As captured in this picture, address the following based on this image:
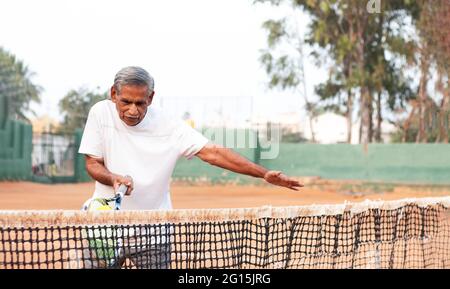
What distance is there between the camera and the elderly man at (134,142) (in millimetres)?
2990

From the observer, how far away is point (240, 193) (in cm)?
2662

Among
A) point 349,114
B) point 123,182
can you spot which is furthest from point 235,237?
point 349,114

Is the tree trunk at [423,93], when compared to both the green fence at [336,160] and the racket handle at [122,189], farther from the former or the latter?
the racket handle at [122,189]

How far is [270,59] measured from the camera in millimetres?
37594

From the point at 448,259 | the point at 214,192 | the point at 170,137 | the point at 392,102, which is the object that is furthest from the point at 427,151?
the point at 170,137

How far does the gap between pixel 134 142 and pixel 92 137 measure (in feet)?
0.53

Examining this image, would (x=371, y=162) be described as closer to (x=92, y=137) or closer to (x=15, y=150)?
(x=15, y=150)

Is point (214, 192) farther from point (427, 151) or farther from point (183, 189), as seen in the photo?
point (427, 151)

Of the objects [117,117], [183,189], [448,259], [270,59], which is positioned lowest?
[183,189]

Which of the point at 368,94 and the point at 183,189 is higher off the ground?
the point at 368,94

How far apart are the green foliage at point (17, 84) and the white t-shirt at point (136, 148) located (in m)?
34.1

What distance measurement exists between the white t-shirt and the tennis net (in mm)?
134

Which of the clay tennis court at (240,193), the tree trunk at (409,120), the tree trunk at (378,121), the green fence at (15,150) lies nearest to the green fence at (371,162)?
the clay tennis court at (240,193)
